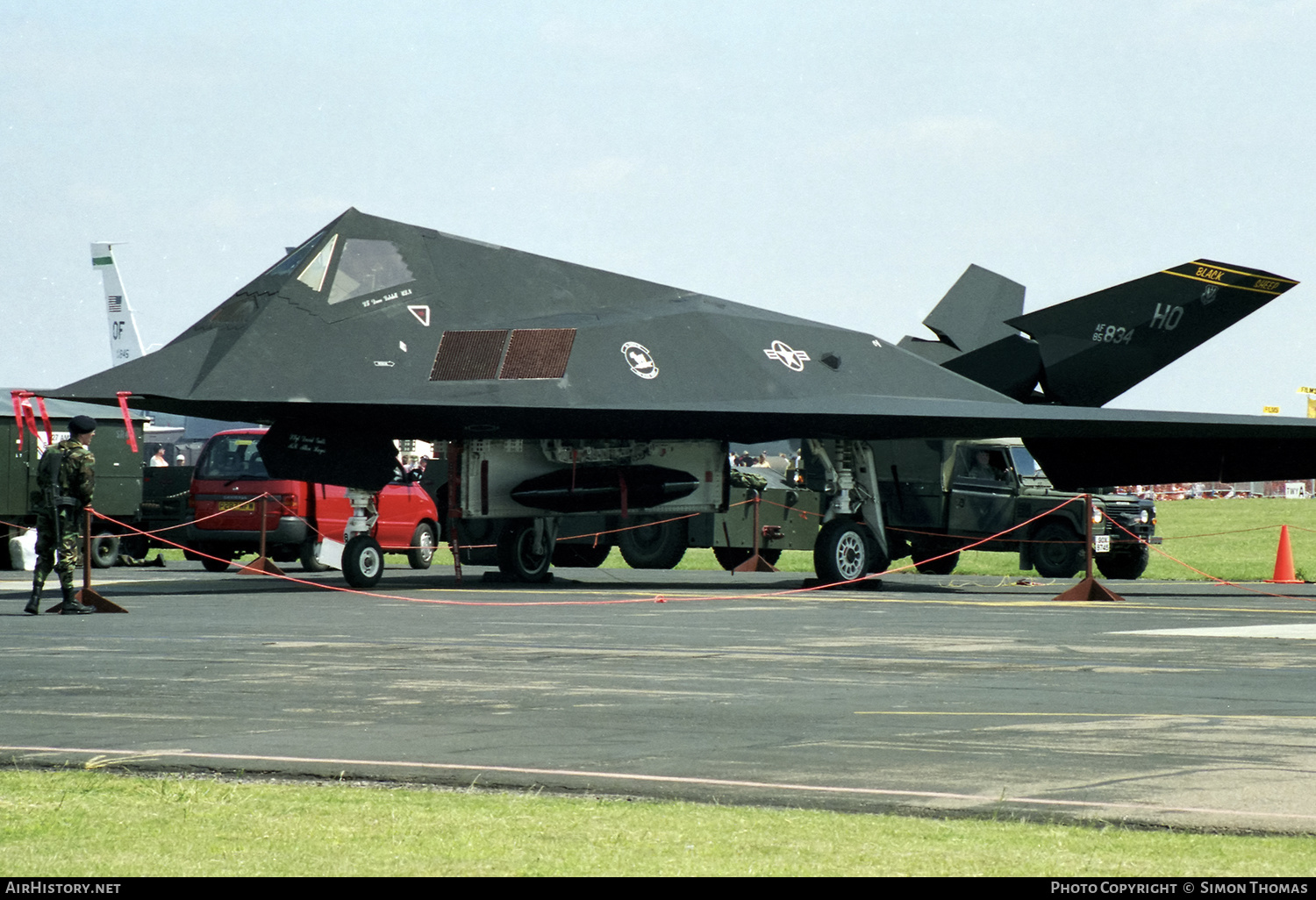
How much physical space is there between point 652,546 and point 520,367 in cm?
813

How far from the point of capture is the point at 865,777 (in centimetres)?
623

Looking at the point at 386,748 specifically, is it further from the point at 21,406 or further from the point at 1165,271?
the point at 1165,271

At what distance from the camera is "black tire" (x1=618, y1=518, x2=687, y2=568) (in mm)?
25703

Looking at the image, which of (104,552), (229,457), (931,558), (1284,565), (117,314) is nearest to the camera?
(1284,565)

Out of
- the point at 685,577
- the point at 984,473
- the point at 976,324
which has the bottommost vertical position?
the point at 685,577

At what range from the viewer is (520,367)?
60.5 ft

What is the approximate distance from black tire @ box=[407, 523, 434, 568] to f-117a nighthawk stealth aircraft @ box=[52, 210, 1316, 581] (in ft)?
16.4

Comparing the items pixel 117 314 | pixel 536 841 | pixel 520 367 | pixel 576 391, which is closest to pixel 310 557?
pixel 520 367

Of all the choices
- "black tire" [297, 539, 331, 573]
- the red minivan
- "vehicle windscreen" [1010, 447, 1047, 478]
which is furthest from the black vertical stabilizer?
"black tire" [297, 539, 331, 573]

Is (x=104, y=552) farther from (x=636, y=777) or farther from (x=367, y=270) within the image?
(x=636, y=777)

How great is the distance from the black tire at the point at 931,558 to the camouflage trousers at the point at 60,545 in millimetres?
13227

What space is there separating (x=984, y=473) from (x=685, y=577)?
207 inches

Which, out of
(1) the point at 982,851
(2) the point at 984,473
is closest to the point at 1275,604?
(2) the point at 984,473
